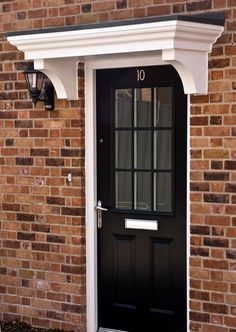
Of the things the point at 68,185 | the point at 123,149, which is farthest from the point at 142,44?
the point at 68,185

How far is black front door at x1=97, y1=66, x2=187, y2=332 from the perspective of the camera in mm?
4887

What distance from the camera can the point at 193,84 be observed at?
4.42 metres

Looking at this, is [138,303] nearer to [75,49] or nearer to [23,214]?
A: [23,214]

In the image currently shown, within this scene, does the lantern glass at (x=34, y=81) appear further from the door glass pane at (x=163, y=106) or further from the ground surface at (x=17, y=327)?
the ground surface at (x=17, y=327)

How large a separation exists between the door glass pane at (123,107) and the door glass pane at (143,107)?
0.06 metres

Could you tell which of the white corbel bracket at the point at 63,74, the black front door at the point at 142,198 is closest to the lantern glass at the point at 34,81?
the white corbel bracket at the point at 63,74

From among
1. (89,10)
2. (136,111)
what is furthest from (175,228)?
(89,10)

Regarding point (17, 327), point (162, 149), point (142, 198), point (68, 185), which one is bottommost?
point (17, 327)

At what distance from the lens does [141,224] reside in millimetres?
A: 5035

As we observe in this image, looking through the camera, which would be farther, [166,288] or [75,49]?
[166,288]

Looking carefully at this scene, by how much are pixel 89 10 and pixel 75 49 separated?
0.67 m

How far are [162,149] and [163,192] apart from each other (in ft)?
1.20

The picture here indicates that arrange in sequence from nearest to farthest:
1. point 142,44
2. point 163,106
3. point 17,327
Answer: point 142,44 < point 163,106 < point 17,327

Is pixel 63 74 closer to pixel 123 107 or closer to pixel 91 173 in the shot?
pixel 123 107
